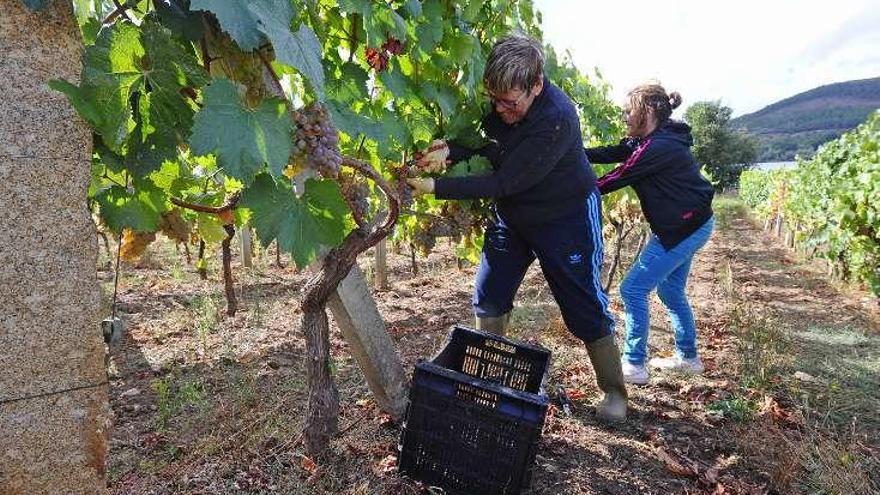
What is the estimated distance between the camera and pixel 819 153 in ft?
35.8

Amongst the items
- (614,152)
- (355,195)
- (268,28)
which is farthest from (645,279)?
(268,28)

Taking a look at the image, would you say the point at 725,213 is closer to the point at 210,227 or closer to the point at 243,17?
the point at 210,227

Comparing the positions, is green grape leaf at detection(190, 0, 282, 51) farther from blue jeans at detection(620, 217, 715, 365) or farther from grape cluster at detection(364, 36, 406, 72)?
blue jeans at detection(620, 217, 715, 365)

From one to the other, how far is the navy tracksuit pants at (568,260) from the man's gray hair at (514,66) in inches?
25.2

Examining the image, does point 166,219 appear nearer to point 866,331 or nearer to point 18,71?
point 18,71

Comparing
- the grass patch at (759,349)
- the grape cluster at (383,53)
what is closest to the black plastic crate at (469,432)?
the grape cluster at (383,53)

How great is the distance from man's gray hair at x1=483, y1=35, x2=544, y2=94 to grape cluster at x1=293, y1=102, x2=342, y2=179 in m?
1.09

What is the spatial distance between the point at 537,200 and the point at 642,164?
1003 millimetres

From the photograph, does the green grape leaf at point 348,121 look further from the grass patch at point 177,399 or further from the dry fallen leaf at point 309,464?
the grass patch at point 177,399

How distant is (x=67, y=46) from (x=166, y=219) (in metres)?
0.94

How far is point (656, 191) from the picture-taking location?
349 cm

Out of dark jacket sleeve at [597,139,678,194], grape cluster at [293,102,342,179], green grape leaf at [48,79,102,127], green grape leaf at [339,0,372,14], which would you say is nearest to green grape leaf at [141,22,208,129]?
green grape leaf at [48,79,102,127]

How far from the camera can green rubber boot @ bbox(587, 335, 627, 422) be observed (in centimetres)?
292

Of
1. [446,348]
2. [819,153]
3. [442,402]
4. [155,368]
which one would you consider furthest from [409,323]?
[819,153]
